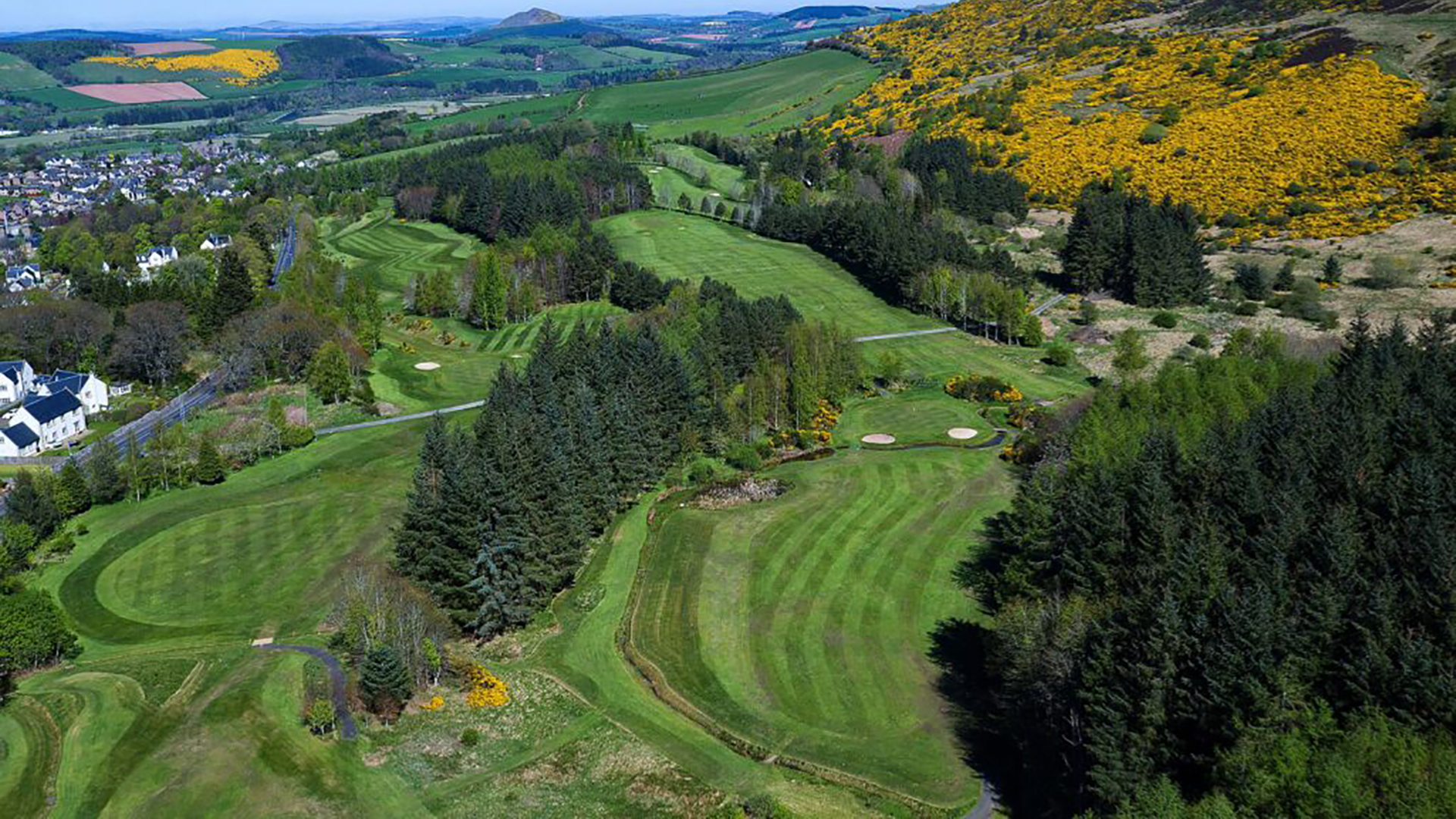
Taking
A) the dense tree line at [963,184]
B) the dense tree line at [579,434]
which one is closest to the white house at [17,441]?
the dense tree line at [579,434]

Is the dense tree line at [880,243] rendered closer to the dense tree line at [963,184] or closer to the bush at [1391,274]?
the dense tree line at [963,184]

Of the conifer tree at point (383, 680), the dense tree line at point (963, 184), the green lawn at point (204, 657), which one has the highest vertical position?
the dense tree line at point (963, 184)

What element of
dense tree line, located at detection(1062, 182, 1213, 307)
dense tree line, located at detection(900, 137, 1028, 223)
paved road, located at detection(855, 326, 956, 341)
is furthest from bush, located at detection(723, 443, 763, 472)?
dense tree line, located at detection(900, 137, 1028, 223)

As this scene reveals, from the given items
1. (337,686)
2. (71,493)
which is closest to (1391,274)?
(337,686)

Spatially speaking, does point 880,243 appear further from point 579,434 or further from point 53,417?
point 53,417

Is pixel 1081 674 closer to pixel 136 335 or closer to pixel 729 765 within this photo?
pixel 729 765

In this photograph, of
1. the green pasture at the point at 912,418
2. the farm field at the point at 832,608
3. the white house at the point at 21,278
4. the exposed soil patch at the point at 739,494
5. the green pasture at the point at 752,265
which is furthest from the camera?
the white house at the point at 21,278
